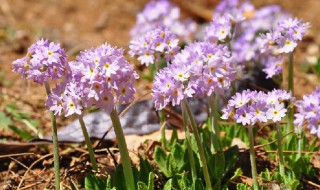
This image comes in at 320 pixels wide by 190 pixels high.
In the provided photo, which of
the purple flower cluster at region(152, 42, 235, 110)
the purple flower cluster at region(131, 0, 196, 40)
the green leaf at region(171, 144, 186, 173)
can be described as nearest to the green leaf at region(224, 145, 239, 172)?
the green leaf at region(171, 144, 186, 173)

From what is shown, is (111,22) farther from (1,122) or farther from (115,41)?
(1,122)

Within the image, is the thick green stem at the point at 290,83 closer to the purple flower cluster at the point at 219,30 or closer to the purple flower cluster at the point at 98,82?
the purple flower cluster at the point at 219,30

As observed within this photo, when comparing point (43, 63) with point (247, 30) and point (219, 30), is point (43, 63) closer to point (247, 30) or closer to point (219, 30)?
point (219, 30)

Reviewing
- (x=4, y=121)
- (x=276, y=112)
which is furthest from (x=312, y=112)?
(x=4, y=121)

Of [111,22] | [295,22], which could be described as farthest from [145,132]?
[111,22]

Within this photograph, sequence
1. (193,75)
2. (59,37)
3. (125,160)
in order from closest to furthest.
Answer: (193,75) < (125,160) < (59,37)

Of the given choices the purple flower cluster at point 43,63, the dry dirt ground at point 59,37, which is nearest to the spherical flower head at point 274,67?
the dry dirt ground at point 59,37

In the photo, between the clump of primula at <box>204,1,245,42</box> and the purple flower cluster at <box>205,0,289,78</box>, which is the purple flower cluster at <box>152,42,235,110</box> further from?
the purple flower cluster at <box>205,0,289,78</box>
